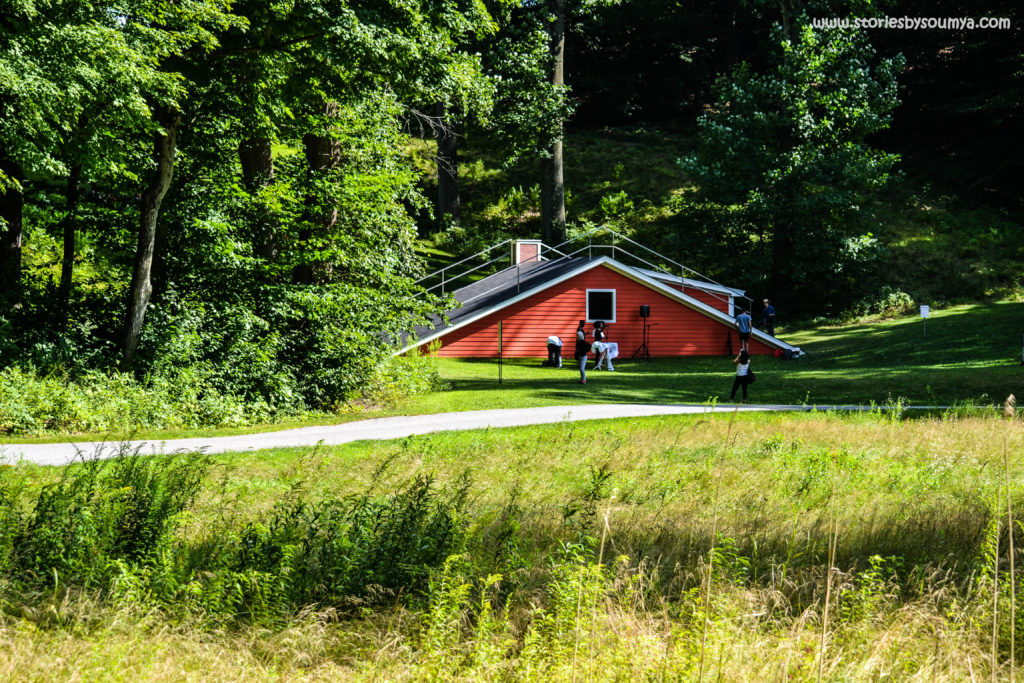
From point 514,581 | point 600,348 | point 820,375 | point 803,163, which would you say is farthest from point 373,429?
point 803,163

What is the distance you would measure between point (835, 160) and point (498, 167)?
21305mm

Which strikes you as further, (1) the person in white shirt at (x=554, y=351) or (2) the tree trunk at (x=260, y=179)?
(1) the person in white shirt at (x=554, y=351)

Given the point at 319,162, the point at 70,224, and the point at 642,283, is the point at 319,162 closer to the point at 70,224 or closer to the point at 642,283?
the point at 70,224

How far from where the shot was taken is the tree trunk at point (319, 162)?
63.1ft

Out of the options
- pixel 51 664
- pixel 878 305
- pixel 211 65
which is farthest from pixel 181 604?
pixel 878 305

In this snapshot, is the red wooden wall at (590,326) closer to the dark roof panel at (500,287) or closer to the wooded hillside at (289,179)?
the dark roof panel at (500,287)

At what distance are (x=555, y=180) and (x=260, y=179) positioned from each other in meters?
24.1

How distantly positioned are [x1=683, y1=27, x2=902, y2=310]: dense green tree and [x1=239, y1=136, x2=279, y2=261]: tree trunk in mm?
24942

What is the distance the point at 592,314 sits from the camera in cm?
3275

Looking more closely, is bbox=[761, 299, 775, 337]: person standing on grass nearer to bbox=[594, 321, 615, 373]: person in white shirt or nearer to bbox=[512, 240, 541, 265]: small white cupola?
bbox=[594, 321, 615, 373]: person in white shirt

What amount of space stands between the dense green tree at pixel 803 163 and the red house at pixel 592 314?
682 cm

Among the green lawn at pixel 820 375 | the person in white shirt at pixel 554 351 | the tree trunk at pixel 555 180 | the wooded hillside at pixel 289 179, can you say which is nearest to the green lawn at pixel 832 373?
the green lawn at pixel 820 375

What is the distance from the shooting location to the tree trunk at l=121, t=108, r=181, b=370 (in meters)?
16.2

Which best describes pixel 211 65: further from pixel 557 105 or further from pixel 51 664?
pixel 557 105
